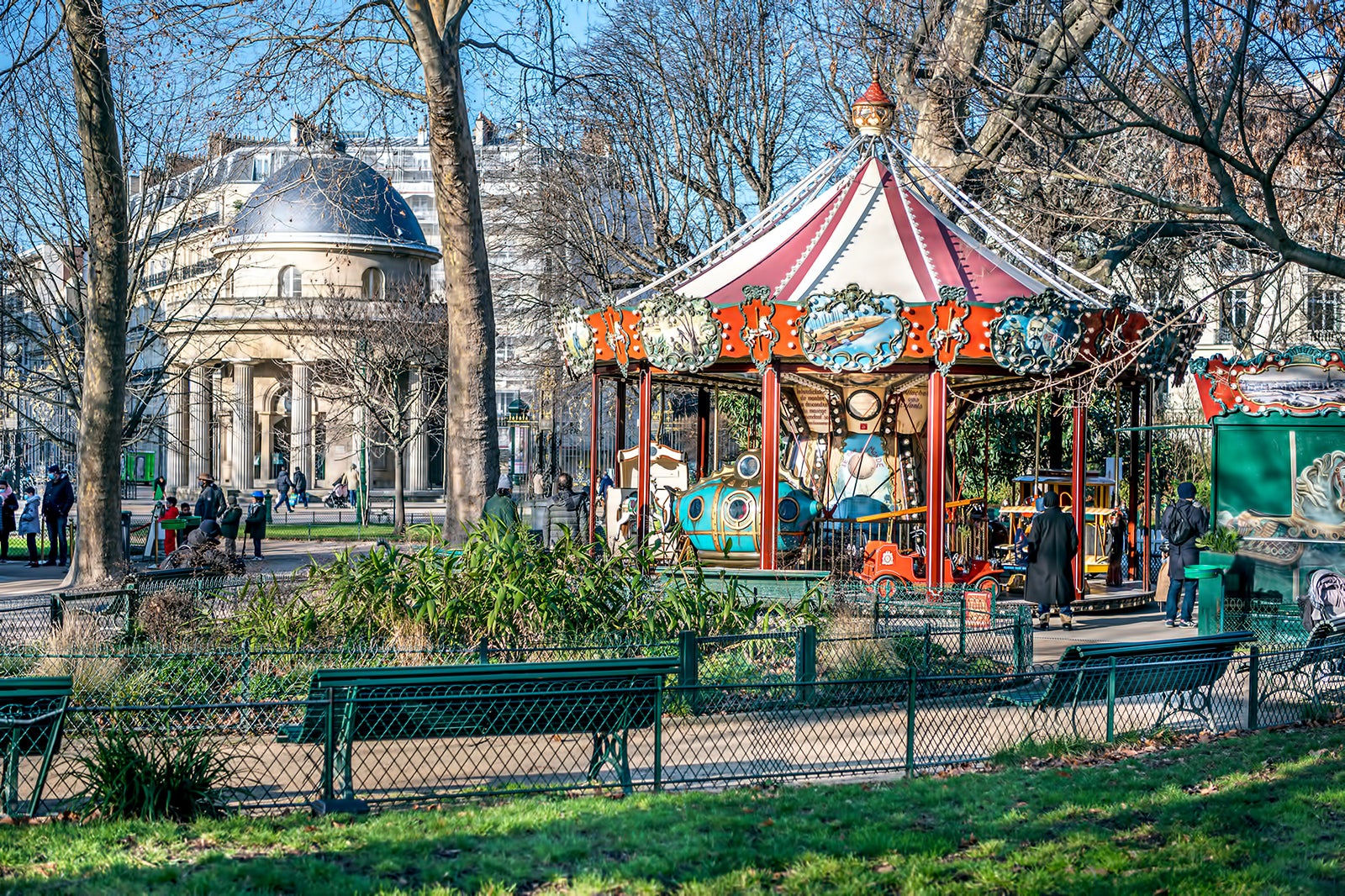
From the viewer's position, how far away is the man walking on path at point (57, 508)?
22.9m

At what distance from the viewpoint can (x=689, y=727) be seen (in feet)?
31.3

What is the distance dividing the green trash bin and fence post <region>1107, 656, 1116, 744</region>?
5.16 metres

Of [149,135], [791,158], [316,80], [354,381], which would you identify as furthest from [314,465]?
[316,80]

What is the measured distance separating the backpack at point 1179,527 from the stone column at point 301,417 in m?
39.3

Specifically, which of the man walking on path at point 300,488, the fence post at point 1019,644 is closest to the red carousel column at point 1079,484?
the fence post at point 1019,644

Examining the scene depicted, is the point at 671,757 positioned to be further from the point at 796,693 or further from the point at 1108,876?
the point at 1108,876

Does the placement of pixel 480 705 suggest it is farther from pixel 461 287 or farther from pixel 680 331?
pixel 680 331

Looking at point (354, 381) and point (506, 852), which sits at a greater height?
point (354, 381)

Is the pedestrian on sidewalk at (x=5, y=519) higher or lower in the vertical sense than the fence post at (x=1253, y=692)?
higher

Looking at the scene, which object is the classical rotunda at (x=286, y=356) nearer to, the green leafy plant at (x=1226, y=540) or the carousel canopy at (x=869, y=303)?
the carousel canopy at (x=869, y=303)

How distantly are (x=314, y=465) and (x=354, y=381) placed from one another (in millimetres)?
19356

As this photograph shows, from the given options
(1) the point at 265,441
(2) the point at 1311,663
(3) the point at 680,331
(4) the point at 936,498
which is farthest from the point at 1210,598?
(1) the point at 265,441

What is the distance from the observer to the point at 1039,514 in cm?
1554

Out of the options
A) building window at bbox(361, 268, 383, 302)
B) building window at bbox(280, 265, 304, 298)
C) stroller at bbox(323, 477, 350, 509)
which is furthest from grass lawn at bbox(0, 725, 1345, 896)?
building window at bbox(280, 265, 304, 298)
